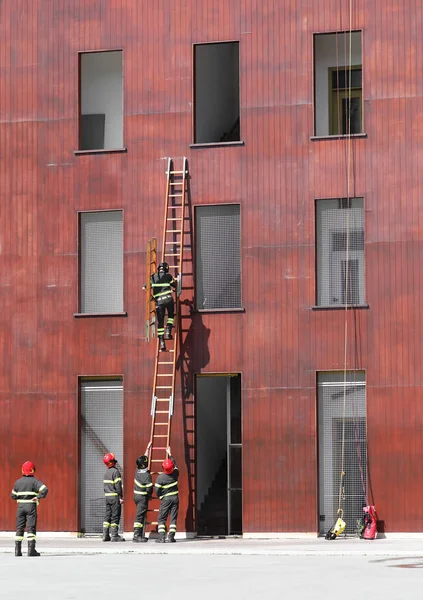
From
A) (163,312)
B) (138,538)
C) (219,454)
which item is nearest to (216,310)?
(163,312)

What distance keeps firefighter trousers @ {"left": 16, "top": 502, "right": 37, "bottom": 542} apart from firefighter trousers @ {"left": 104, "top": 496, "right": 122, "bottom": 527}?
332 centimetres

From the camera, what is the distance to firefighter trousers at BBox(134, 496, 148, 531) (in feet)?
98.2

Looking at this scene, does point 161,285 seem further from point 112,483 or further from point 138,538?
point 138,538

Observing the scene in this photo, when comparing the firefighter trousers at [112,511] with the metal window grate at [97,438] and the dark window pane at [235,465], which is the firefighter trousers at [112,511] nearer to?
the metal window grate at [97,438]

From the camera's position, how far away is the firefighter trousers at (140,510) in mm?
29938

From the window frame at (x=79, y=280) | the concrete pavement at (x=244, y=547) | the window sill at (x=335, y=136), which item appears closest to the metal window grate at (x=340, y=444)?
the concrete pavement at (x=244, y=547)

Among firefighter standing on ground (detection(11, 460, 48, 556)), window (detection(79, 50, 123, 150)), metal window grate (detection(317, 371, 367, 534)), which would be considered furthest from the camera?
window (detection(79, 50, 123, 150))

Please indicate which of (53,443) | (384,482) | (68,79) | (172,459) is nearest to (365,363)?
(384,482)

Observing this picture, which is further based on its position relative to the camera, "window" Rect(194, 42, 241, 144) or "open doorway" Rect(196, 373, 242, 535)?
"window" Rect(194, 42, 241, 144)

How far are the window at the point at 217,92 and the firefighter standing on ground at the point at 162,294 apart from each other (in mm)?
3383

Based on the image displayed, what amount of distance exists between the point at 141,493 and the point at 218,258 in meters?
5.69

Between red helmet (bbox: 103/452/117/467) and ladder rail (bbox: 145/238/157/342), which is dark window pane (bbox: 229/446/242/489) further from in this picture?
red helmet (bbox: 103/452/117/467)

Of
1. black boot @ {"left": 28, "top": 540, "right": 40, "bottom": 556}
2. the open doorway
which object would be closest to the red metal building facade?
the open doorway

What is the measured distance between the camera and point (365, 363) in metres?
31.5
